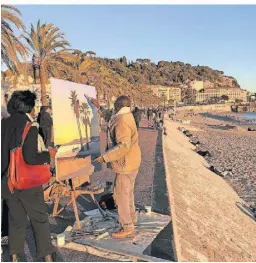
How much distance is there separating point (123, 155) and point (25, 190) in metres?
1.18

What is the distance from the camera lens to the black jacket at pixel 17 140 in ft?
10.9

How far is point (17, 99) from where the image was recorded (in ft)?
11.2

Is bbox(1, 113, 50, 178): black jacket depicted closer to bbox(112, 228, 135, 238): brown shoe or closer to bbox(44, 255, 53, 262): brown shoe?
bbox(44, 255, 53, 262): brown shoe

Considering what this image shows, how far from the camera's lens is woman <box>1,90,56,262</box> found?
3346mm

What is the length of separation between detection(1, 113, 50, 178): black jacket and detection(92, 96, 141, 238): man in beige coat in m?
0.92

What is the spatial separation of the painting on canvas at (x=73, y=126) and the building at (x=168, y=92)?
159 m

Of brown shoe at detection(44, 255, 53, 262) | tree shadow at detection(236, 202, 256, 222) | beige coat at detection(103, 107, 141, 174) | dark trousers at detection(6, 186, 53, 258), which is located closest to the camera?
dark trousers at detection(6, 186, 53, 258)

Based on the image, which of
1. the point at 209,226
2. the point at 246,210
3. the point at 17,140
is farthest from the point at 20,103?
the point at 246,210

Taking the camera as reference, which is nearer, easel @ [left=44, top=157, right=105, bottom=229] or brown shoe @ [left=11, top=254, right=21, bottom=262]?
brown shoe @ [left=11, top=254, right=21, bottom=262]

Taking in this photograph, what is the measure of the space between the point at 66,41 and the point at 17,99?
59.3ft

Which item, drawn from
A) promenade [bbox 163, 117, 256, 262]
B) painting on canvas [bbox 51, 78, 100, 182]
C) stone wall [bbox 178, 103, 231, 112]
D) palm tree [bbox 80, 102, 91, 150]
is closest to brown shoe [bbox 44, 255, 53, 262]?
painting on canvas [bbox 51, 78, 100, 182]

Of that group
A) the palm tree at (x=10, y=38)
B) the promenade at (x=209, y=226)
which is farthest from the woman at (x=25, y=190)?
the palm tree at (x=10, y=38)

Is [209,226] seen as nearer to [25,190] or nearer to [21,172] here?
[25,190]

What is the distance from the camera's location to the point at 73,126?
488 cm
